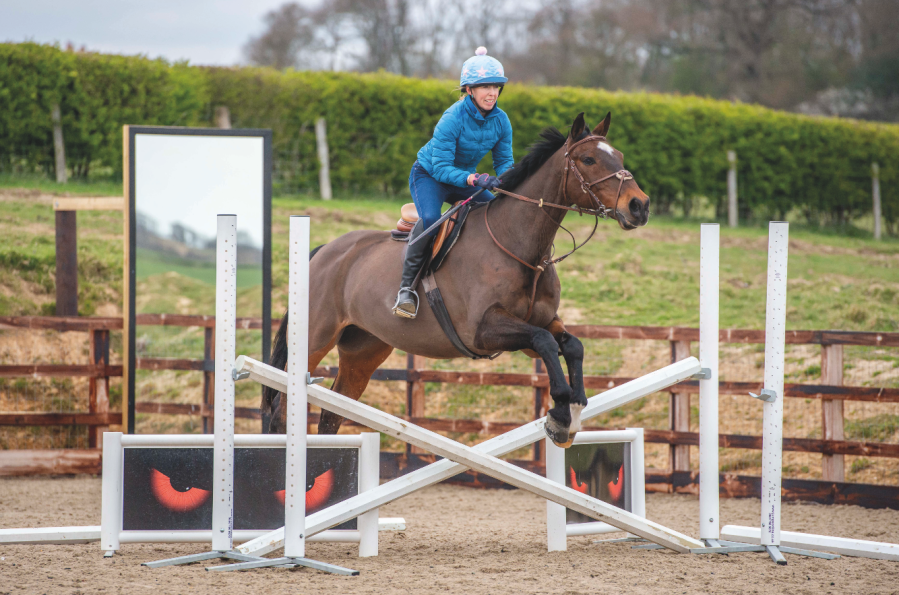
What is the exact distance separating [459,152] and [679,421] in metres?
3.40

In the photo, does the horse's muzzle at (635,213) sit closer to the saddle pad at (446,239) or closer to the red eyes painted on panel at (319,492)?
the saddle pad at (446,239)

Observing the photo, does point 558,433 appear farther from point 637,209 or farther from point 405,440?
point 637,209

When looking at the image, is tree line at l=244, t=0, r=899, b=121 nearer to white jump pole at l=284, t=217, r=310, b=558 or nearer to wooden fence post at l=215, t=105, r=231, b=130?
wooden fence post at l=215, t=105, r=231, b=130

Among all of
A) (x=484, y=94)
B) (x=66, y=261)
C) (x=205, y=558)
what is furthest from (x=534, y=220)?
(x=66, y=261)

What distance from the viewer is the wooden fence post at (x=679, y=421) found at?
20.8 feet

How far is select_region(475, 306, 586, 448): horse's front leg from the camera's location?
3613 millimetres

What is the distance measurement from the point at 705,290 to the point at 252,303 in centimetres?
609

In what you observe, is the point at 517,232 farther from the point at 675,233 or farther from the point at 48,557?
the point at 675,233

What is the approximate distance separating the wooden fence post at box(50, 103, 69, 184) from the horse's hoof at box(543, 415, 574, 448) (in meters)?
8.80

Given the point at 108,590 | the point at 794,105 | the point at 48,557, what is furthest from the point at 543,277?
the point at 794,105

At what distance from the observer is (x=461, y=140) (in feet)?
13.6

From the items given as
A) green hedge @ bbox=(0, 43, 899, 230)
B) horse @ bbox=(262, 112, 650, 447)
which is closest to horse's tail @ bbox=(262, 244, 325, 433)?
horse @ bbox=(262, 112, 650, 447)

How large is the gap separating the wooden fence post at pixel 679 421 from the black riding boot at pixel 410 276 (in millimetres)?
2951

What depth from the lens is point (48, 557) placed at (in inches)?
155
